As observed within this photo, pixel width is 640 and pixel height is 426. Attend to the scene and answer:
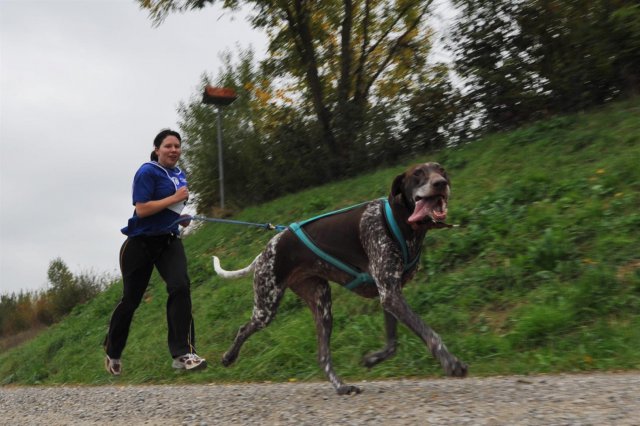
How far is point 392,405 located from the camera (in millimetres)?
3809

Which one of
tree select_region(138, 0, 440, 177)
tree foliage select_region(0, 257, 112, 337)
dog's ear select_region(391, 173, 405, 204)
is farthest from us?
tree foliage select_region(0, 257, 112, 337)

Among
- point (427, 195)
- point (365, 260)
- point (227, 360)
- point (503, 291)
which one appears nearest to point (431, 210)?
point (427, 195)

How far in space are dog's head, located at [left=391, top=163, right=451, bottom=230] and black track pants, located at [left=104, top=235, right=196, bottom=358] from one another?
2450 mm

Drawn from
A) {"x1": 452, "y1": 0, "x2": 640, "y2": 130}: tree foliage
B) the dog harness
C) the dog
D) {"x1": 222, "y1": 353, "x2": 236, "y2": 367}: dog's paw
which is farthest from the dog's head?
{"x1": 452, "y1": 0, "x2": 640, "y2": 130}: tree foliage

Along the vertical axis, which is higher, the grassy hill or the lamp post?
the lamp post

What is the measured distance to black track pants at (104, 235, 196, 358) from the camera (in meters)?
5.83

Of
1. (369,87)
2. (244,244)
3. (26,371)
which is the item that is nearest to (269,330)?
(244,244)

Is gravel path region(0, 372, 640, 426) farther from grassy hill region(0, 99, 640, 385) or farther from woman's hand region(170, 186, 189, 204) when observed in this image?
woman's hand region(170, 186, 189, 204)

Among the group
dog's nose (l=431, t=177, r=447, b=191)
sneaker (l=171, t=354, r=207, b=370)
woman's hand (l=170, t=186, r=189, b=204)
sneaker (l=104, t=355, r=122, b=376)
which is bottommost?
sneaker (l=171, t=354, r=207, b=370)

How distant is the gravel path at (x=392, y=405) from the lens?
3.24m

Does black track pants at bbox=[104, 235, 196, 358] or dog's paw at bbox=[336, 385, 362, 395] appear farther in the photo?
black track pants at bbox=[104, 235, 196, 358]

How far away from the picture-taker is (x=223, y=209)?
17484 millimetres

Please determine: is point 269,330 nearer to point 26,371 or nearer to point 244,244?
point 244,244

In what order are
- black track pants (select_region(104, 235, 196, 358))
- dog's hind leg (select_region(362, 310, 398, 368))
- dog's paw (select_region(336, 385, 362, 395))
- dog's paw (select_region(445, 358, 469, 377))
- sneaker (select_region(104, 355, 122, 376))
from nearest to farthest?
dog's paw (select_region(445, 358, 469, 377)), dog's paw (select_region(336, 385, 362, 395)), dog's hind leg (select_region(362, 310, 398, 368)), black track pants (select_region(104, 235, 196, 358)), sneaker (select_region(104, 355, 122, 376))
